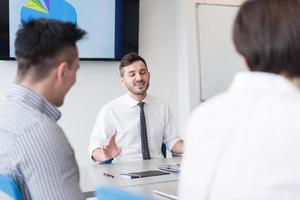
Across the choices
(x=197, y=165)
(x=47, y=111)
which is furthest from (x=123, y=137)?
(x=197, y=165)

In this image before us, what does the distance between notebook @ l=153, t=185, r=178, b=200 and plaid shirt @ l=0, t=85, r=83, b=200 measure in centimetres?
48

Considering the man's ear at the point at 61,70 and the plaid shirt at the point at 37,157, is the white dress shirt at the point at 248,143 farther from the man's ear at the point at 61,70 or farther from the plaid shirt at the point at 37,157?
the man's ear at the point at 61,70

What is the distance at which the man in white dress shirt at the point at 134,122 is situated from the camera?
3.20 metres

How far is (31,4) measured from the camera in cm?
381

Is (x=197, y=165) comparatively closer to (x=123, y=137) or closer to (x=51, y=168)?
(x=51, y=168)

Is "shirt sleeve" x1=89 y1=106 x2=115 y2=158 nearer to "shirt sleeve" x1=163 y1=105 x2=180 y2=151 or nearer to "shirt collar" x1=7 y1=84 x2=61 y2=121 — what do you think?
"shirt sleeve" x1=163 y1=105 x2=180 y2=151

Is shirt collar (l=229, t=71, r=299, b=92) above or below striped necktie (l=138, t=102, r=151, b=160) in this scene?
above

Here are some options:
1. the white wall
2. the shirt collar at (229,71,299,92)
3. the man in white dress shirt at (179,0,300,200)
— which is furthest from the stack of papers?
the white wall

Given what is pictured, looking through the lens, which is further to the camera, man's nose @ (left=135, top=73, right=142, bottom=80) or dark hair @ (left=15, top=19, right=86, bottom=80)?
man's nose @ (left=135, top=73, right=142, bottom=80)

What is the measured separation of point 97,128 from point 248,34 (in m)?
2.27

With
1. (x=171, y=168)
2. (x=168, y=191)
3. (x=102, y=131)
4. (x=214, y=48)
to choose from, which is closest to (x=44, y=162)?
(x=168, y=191)

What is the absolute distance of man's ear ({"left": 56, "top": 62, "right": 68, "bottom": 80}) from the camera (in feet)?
5.21

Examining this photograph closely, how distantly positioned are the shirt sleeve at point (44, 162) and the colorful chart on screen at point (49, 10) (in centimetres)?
252

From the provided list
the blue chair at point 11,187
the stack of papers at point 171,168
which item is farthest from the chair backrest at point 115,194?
the stack of papers at point 171,168
